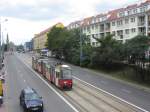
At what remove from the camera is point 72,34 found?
9838 cm

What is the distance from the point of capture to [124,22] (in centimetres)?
9538

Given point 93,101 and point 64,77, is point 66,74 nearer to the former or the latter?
point 64,77

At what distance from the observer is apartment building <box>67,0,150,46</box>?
283ft

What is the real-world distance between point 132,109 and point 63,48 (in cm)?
7077

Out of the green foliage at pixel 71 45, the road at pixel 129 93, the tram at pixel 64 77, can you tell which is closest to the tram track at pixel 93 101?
the tram at pixel 64 77

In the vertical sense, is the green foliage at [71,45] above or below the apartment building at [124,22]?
below

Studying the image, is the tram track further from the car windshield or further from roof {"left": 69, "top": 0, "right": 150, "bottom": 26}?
roof {"left": 69, "top": 0, "right": 150, "bottom": 26}

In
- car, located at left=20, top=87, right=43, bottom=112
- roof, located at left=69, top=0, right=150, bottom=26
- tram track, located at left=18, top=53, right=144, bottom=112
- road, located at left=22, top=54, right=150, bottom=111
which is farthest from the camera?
roof, located at left=69, top=0, right=150, bottom=26

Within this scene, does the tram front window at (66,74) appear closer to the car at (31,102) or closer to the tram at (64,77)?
the tram at (64,77)

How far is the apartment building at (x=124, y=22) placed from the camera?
283ft

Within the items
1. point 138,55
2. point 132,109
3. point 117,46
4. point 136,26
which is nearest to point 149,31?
point 136,26

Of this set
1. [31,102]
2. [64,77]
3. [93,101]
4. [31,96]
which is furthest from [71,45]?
[31,102]

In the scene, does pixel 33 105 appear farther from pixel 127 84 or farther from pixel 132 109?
pixel 127 84

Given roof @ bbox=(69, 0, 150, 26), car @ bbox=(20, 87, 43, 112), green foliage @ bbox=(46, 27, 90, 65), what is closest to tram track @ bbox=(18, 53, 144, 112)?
Result: car @ bbox=(20, 87, 43, 112)
